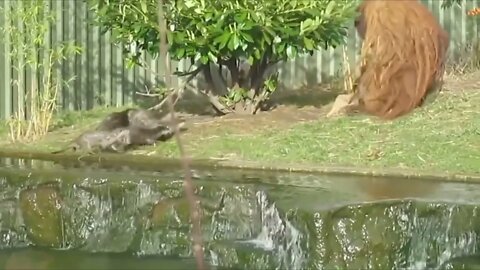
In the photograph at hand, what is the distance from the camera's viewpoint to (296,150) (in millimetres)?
7664

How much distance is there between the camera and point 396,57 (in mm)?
8586

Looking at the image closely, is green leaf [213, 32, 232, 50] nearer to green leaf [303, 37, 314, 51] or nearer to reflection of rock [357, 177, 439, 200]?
green leaf [303, 37, 314, 51]

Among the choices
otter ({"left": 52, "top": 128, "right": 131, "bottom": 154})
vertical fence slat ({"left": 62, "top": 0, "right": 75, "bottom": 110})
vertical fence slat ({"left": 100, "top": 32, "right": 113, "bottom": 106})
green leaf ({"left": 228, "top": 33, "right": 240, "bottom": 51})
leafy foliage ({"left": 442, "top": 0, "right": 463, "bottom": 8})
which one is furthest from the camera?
leafy foliage ({"left": 442, "top": 0, "right": 463, "bottom": 8})

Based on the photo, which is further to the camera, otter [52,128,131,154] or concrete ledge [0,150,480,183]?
otter [52,128,131,154]

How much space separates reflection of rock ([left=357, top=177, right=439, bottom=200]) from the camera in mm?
5922

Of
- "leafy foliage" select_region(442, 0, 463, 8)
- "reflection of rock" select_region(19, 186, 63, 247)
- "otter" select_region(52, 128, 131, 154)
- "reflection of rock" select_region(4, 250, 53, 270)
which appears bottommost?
"reflection of rock" select_region(4, 250, 53, 270)

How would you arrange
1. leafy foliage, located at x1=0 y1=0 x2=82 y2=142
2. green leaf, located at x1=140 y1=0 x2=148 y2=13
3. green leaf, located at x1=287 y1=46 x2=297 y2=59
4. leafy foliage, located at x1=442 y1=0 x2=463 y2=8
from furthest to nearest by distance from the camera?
leafy foliage, located at x1=442 y1=0 x2=463 y2=8 < leafy foliage, located at x1=0 y1=0 x2=82 y2=142 < green leaf, located at x1=287 y1=46 x2=297 y2=59 < green leaf, located at x1=140 y1=0 x2=148 y2=13

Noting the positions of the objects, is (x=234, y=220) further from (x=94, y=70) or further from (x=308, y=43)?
(x=94, y=70)

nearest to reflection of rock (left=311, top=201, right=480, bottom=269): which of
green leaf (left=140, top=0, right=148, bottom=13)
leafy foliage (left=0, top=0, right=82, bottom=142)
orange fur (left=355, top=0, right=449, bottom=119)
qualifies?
orange fur (left=355, top=0, right=449, bottom=119)

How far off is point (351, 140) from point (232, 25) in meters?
1.38

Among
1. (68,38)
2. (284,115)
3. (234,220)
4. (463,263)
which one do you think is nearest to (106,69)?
(68,38)

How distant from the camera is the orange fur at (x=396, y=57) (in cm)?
859

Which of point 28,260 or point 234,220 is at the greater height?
point 234,220

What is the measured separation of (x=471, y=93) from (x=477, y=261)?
13.0 ft
